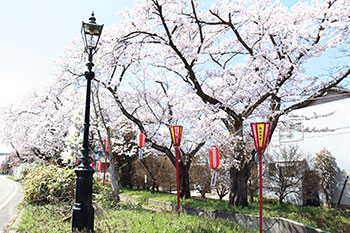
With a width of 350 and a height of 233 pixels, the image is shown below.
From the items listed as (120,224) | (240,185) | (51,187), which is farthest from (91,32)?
(240,185)

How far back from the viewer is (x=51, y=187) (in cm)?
1027

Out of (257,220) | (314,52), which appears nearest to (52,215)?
(257,220)

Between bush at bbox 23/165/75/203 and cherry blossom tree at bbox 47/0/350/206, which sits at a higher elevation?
cherry blossom tree at bbox 47/0/350/206

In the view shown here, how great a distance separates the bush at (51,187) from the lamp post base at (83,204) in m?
3.98

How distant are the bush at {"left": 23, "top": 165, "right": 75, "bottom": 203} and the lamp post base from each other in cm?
398

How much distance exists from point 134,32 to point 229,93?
4835mm

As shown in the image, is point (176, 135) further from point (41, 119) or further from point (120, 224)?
point (41, 119)

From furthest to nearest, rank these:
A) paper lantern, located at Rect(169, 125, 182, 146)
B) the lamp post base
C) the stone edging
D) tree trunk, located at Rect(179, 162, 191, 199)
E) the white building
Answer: tree trunk, located at Rect(179, 162, 191, 199)
the white building
paper lantern, located at Rect(169, 125, 182, 146)
the stone edging
the lamp post base

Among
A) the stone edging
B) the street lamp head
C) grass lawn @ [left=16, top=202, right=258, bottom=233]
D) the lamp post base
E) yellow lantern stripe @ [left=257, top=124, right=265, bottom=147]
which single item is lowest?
the stone edging

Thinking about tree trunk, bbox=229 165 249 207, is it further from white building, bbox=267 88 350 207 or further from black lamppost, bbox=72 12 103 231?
black lamppost, bbox=72 12 103 231

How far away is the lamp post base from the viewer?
6.04 m

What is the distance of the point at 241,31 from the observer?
12477 millimetres

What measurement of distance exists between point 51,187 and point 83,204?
479cm

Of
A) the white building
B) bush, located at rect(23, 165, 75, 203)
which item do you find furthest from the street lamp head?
the white building
